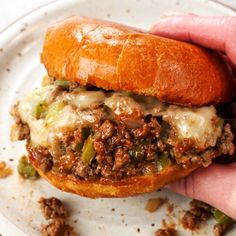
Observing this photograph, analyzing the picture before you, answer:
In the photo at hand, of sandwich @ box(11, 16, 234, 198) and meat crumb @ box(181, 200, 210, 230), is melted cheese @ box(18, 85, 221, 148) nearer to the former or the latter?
sandwich @ box(11, 16, 234, 198)

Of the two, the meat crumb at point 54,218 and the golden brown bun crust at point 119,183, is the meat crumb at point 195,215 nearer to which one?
the golden brown bun crust at point 119,183

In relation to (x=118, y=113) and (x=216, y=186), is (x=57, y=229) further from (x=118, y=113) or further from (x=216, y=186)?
(x=216, y=186)

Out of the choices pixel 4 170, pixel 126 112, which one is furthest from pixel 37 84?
pixel 126 112

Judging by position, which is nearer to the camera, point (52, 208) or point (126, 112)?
point (126, 112)

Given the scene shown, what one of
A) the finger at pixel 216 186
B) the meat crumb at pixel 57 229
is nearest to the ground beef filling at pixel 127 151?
the finger at pixel 216 186

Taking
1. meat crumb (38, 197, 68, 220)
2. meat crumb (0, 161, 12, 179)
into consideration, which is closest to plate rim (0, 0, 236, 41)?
meat crumb (0, 161, 12, 179)

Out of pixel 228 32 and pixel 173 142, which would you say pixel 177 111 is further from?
pixel 228 32

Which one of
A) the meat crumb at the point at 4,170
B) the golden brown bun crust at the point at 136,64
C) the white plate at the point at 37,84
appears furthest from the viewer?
the meat crumb at the point at 4,170
